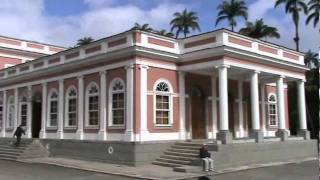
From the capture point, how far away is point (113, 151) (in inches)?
875

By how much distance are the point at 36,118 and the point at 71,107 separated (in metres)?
5.06

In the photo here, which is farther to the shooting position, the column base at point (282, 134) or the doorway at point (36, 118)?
the doorway at point (36, 118)

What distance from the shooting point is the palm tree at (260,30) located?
5291 centimetres

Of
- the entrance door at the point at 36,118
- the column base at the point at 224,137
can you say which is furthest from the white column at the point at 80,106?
the column base at the point at 224,137

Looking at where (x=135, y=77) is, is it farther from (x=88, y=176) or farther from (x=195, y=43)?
(x=88, y=176)

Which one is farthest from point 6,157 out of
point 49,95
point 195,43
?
point 195,43

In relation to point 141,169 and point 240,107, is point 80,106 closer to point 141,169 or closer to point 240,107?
point 141,169

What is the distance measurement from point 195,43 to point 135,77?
3626 mm

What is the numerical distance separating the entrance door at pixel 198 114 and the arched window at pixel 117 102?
4.04 metres

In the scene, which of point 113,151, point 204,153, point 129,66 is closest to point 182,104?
point 129,66

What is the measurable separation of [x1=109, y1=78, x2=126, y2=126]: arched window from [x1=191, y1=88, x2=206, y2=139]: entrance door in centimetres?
404

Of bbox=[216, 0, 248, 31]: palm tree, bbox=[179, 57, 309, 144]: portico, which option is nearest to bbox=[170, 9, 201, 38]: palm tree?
bbox=[216, 0, 248, 31]: palm tree

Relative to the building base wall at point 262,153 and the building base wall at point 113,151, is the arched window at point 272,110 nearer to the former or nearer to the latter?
the building base wall at point 262,153

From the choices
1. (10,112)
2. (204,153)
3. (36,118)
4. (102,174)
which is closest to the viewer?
(102,174)
